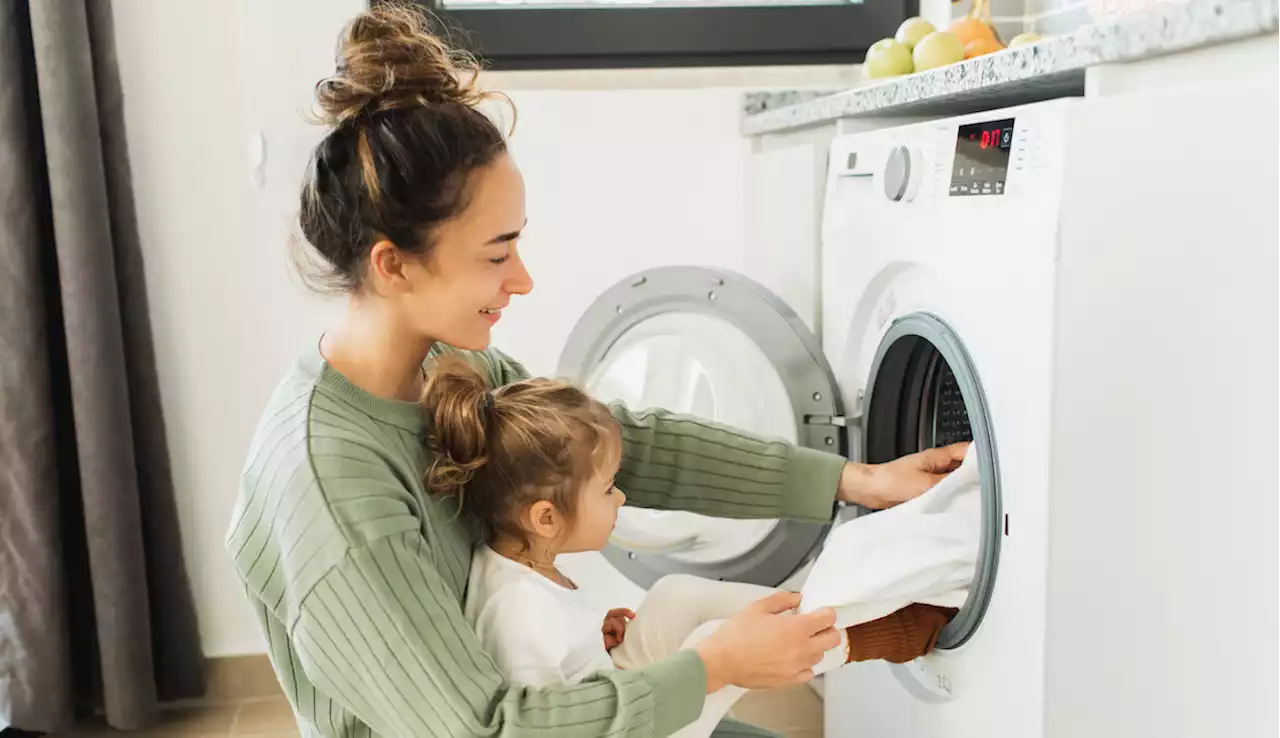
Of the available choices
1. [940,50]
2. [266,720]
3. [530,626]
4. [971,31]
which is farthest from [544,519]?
[266,720]

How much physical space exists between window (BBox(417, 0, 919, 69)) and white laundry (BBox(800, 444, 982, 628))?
3.60ft

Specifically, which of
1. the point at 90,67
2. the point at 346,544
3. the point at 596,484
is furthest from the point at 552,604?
the point at 90,67

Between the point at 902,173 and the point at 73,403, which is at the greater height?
the point at 902,173

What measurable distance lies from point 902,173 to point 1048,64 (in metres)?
0.22

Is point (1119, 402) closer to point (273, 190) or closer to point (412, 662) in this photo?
point (412, 662)

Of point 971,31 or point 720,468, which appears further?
point 971,31

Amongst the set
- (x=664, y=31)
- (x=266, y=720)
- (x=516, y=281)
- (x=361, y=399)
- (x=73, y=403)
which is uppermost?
(x=664, y=31)

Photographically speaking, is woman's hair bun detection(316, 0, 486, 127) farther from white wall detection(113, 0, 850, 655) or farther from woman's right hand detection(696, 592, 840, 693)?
white wall detection(113, 0, 850, 655)

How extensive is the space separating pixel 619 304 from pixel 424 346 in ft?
1.60

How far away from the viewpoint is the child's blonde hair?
1197 mm

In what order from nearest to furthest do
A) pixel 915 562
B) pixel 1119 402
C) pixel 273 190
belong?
pixel 1119 402 → pixel 915 562 → pixel 273 190

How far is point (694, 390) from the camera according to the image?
1607 millimetres

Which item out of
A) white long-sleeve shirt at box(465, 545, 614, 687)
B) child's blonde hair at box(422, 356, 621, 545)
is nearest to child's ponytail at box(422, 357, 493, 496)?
child's blonde hair at box(422, 356, 621, 545)

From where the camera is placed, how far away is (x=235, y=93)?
1.97m
